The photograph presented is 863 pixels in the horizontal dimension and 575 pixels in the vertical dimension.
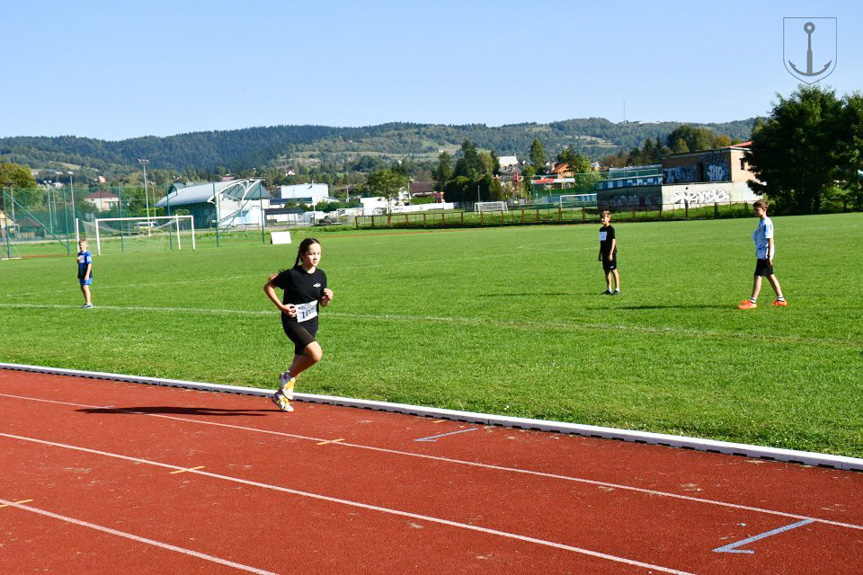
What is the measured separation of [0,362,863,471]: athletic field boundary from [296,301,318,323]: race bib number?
43.3 inches

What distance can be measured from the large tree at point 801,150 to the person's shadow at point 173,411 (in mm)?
70736

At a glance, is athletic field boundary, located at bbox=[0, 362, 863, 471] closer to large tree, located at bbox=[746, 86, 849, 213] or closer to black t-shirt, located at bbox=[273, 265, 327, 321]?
black t-shirt, located at bbox=[273, 265, 327, 321]

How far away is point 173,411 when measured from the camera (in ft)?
35.2

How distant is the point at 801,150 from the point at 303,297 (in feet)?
238

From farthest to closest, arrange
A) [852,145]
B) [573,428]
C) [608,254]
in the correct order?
[852,145] → [608,254] → [573,428]

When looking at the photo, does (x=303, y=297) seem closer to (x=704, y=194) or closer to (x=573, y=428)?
(x=573, y=428)

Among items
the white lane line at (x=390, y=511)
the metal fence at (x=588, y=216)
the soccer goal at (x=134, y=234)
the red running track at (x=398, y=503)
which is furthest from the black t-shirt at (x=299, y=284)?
the metal fence at (x=588, y=216)

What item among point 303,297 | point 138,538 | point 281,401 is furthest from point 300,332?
point 138,538

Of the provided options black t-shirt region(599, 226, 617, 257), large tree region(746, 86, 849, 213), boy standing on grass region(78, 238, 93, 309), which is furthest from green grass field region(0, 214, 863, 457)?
large tree region(746, 86, 849, 213)

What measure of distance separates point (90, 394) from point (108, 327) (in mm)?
7559

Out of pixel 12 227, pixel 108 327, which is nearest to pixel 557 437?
pixel 108 327

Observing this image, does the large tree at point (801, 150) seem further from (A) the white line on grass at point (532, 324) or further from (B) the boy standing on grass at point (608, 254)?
(A) the white line on grass at point (532, 324)

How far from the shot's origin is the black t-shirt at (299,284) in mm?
9914

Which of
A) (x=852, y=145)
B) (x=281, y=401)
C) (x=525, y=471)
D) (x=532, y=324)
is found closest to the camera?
(x=525, y=471)
